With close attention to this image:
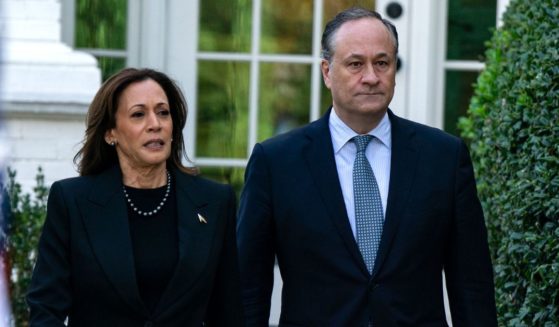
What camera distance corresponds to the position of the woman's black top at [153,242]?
189 inches

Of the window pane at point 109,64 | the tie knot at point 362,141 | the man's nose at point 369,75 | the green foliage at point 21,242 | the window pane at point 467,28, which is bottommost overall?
the green foliage at point 21,242

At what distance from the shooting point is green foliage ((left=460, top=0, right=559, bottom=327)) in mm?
5332

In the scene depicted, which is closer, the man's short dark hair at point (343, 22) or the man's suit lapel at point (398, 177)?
the man's suit lapel at point (398, 177)

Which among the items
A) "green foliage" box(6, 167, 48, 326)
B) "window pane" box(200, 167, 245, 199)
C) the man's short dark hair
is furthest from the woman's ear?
"window pane" box(200, 167, 245, 199)

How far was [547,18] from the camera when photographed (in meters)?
5.76

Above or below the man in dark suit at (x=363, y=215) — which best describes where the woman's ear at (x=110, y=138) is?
above

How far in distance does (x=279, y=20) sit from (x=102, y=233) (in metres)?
4.46

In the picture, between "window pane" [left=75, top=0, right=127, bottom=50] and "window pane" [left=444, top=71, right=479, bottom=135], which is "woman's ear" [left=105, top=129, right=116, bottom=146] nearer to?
"window pane" [left=75, top=0, right=127, bottom=50]

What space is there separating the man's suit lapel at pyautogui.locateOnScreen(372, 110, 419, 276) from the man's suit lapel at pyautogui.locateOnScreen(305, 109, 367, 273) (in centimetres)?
10

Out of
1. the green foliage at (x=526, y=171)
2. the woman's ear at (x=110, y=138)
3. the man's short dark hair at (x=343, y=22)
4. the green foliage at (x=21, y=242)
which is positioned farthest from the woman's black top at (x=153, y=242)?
the green foliage at (x=21, y=242)

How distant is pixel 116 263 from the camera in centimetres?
476

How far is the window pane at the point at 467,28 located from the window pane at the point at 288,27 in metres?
0.87

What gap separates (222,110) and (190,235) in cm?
434

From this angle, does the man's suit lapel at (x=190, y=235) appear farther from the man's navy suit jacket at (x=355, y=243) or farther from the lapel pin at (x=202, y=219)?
the man's navy suit jacket at (x=355, y=243)
